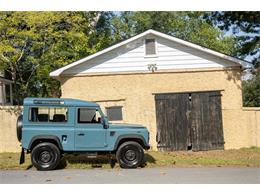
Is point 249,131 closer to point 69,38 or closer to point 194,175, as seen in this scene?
point 194,175

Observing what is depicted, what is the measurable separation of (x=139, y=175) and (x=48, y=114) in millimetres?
3599

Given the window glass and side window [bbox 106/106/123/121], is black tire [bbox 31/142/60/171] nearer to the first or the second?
side window [bbox 106/106/123/121]

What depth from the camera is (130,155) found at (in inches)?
496

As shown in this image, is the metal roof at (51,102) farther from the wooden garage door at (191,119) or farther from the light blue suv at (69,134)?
the wooden garage door at (191,119)

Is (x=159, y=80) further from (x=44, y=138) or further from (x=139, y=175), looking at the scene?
(x=44, y=138)

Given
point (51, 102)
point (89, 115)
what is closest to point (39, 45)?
point (51, 102)

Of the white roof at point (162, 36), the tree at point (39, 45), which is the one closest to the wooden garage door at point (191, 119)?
the white roof at point (162, 36)

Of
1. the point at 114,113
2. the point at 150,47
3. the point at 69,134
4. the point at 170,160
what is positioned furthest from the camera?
the point at 150,47

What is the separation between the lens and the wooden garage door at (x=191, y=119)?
16422mm

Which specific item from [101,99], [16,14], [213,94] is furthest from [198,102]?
[16,14]

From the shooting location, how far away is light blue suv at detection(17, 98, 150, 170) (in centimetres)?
1225

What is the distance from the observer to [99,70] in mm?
16391

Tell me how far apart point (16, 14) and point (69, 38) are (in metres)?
3.99

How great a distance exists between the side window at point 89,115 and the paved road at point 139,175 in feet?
5.28
